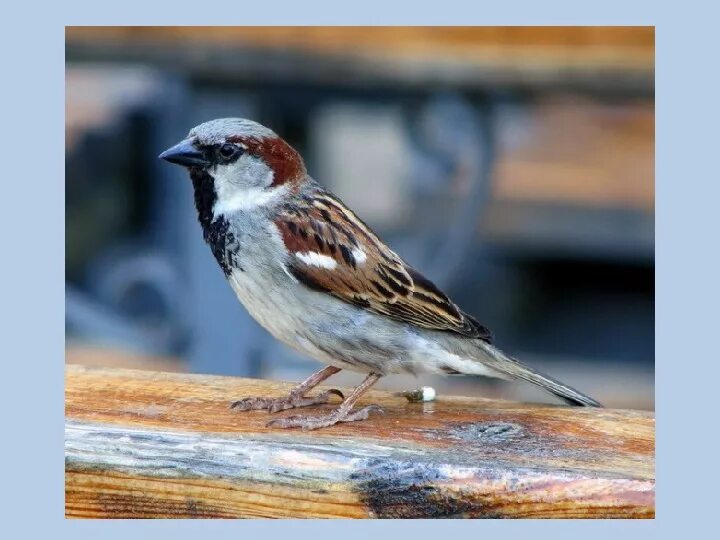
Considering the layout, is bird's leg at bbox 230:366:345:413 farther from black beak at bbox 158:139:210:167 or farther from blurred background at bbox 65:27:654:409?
blurred background at bbox 65:27:654:409

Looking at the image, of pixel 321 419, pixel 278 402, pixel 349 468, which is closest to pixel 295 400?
pixel 278 402

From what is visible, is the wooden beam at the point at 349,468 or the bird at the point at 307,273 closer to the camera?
the wooden beam at the point at 349,468

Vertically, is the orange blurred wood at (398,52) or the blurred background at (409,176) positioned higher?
the orange blurred wood at (398,52)

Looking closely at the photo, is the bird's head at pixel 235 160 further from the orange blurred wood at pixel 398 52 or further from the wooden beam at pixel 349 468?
the orange blurred wood at pixel 398 52

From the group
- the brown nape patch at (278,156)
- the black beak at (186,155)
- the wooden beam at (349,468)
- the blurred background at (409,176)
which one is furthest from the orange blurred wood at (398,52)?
the wooden beam at (349,468)

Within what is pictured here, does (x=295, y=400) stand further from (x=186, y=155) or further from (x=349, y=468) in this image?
(x=186, y=155)

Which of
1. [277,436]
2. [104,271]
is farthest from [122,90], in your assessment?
[277,436]
